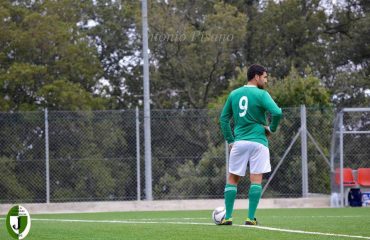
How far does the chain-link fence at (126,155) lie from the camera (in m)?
20.8

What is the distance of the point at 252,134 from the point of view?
10625 millimetres

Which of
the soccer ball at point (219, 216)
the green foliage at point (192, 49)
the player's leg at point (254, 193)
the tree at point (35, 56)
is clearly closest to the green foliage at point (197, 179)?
the soccer ball at point (219, 216)

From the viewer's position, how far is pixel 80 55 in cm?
3562

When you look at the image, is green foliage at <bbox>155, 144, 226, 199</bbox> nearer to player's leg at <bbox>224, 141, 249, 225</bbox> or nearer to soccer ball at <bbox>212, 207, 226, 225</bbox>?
soccer ball at <bbox>212, 207, 226, 225</bbox>

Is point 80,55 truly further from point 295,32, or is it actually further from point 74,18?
point 295,32

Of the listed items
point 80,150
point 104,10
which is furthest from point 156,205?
point 104,10

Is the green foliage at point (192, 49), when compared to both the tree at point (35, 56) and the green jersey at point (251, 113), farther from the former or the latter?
the green jersey at point (251, 113)

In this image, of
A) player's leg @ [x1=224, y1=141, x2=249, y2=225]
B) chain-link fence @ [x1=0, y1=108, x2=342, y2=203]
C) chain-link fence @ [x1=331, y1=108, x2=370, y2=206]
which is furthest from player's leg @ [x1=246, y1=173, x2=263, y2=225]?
chain-link fence @ [x1=0, y1=108, x2=342, y2=203]

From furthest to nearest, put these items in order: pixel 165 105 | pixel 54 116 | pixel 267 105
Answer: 1. pixel 165 105
2. pixel 54 116
3. pixel 267 105

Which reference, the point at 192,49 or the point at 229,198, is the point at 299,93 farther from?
the point at 229,198

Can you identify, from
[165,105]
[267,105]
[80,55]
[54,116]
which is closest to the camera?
[267,105]

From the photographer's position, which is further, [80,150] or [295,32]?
[295,32]

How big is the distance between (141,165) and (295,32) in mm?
19697

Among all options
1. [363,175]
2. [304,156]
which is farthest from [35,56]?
[363,175]
